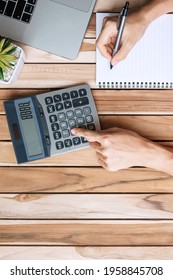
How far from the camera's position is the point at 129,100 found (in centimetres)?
103

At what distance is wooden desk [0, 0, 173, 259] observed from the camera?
1.02 metres

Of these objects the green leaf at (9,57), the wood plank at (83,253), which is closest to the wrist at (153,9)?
the green leaf at (9,57)

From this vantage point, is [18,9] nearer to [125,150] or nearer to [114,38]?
[114,38]

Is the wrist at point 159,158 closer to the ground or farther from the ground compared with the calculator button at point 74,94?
closer to the ground

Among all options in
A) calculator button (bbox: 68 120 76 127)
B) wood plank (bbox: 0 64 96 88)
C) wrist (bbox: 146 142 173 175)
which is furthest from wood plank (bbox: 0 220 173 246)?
wood plank (bbox: 0 64 96 88)

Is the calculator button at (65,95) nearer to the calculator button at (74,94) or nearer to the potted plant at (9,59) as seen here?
the calculator button at (74,94)

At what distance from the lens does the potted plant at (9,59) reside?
913mm

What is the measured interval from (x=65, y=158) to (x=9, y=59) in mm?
285

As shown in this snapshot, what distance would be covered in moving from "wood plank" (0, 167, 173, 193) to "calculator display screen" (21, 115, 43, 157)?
50 mm

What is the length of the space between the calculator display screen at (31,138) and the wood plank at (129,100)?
0.07 meters

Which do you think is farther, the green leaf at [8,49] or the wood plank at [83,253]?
the wood plank at [83,253]

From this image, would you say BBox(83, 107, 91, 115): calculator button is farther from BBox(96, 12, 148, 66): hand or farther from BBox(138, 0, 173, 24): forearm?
BBox(138, 0, 173, 24): forearm

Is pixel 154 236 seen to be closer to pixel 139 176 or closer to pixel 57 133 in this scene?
pixel 139 176

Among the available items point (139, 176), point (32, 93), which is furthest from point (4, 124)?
point (139, 176)
